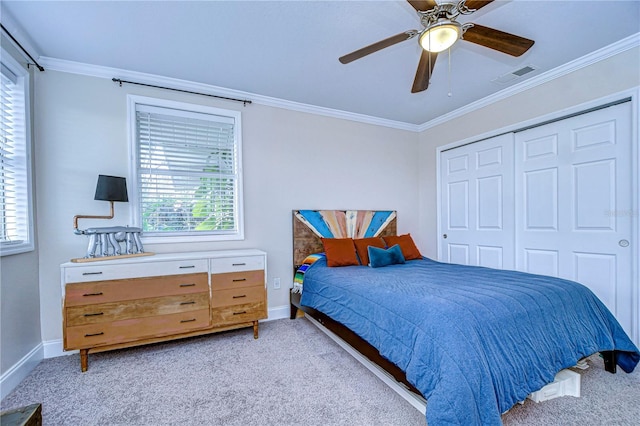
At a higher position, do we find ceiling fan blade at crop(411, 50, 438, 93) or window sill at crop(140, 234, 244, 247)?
ceiling fan blade at crop(411, 50, 438, 93)

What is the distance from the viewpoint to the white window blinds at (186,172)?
9.21 feet

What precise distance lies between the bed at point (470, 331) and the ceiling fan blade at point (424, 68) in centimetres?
154

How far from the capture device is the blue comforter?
130 cm

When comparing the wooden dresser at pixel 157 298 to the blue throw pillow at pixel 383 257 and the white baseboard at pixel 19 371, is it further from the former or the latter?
the blue throw pillow at pixel 383 257

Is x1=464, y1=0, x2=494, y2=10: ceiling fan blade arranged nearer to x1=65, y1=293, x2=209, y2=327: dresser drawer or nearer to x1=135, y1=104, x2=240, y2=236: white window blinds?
x1=135, y1=104, x2=240, y2=236: white window blinds

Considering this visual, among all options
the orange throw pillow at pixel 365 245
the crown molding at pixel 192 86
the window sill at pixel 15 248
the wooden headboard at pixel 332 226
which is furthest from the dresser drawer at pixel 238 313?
the crown molding at pixel 192 86

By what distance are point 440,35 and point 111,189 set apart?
2.75 metres

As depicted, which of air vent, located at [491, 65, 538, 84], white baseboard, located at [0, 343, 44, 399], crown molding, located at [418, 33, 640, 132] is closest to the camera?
white baseboard, located at [0, 343, 44, 399]

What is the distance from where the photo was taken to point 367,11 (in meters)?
1.93

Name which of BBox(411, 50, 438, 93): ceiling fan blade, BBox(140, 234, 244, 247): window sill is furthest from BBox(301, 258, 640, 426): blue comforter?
BBox(411, 50, 438, 93): ceiling fan blade

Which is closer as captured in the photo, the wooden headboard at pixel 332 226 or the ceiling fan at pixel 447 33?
the ceiling fan at pixel 447 33

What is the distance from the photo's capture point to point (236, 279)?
2641mm

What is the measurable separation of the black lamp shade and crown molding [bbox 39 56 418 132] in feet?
3.44

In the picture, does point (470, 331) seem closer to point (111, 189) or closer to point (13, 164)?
point (111, 189)
